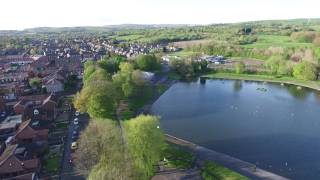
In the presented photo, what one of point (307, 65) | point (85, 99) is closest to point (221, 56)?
point (307, 65)

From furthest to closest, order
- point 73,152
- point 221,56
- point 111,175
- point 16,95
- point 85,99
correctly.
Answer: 1. point 221,56
2. point 16,95
3. point 85,99
4. point 73,152
5. point 111,175

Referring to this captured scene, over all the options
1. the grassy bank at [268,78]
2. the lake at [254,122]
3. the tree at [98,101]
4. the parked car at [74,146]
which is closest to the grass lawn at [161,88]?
the lake at [254,122]

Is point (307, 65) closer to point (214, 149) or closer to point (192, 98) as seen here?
point (192, 98)

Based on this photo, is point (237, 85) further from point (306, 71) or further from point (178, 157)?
point (178, 157)

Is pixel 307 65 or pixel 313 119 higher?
pixel 307 65

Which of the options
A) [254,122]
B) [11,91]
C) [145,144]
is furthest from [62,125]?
[254,122]

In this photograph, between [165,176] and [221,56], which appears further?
[221,56]
